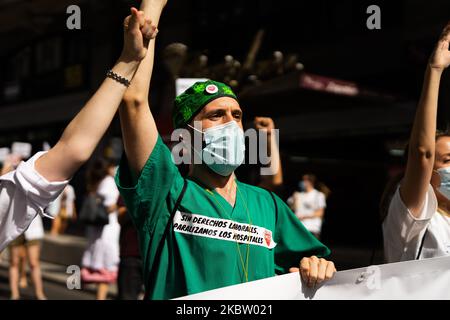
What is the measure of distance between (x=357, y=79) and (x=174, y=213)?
12.2 m

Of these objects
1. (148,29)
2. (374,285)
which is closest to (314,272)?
(374,285)

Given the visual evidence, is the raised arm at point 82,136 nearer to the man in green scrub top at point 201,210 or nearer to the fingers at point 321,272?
the man in green scrub top at point 201,210

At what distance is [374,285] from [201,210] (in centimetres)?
66

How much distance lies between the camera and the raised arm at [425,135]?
8.28ft

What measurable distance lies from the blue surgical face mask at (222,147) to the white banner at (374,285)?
0.45 meters

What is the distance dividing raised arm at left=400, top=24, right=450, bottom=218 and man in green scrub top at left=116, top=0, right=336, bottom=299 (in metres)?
0.45

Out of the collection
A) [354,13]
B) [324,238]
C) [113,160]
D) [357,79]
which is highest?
[354,13]

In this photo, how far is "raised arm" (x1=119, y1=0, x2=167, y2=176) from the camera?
2.08 m

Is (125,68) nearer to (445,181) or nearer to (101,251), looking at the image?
(445,181)

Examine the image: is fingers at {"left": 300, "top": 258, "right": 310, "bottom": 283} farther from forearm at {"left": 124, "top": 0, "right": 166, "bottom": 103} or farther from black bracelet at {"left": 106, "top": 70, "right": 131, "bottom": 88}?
black bracelet at {"left": 106, "top": 70, "right": 131, "bottom": 88}

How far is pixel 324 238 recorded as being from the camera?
1398cm
